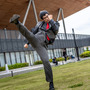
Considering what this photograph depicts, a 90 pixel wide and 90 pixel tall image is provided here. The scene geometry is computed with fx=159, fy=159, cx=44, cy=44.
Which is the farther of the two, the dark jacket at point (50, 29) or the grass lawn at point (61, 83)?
the dark jacket at point (50, 29)

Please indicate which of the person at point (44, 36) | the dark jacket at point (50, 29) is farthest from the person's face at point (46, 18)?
the dark jacket at point (50, 29)

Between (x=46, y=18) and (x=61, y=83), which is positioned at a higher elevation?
(x=46, y=18)

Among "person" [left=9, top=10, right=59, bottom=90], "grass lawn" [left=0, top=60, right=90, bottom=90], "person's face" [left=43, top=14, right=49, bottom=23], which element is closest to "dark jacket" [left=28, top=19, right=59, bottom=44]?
"person" [left=9, top=10, right=59, bottom=90]

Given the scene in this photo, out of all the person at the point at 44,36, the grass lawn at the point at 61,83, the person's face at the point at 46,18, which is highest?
the person's face at the point at 46,18

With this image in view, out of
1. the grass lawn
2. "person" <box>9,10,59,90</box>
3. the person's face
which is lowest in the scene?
the grass lawn

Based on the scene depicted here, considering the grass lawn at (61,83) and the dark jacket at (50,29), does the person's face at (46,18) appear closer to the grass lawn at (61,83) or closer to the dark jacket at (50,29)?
the dark jacket at (50,29)

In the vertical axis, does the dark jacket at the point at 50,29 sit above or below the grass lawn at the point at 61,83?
above

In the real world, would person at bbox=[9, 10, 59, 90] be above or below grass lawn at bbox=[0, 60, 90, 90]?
above

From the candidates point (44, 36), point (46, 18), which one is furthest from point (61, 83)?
point (46, 18)

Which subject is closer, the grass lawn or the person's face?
the grass lawn

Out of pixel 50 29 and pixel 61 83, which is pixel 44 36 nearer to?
pixel 50 29

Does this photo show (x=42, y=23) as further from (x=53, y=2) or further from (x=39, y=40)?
(x=53, y=2)

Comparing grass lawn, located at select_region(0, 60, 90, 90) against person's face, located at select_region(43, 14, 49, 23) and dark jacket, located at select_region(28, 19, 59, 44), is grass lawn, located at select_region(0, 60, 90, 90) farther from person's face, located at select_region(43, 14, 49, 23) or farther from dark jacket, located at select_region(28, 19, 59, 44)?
person's face, located at select_region(43, 14, 49, 23)

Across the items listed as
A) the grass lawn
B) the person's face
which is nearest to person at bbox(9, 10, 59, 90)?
the person's face
